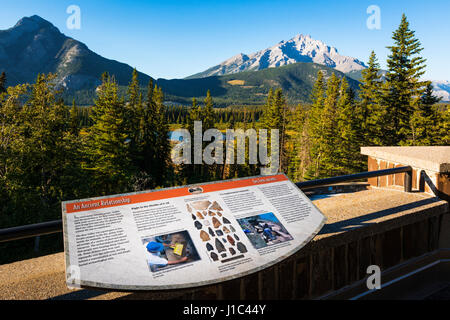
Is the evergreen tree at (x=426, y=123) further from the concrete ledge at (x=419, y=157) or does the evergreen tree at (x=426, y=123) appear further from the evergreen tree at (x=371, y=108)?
the concrete ledge at (x=419, y=157)

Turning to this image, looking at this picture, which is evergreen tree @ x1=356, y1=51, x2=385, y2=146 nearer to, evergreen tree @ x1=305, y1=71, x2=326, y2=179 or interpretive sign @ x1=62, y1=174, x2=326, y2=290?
evergreen tree @ x1=305, y1=71, x2=326, y2=179

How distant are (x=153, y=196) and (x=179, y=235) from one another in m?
0.41

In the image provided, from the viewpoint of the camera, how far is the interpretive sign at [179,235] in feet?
5.36

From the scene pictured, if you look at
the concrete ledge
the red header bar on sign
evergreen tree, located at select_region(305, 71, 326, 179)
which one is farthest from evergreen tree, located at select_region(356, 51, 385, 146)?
the red header bar on sign

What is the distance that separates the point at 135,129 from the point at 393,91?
33.2 m

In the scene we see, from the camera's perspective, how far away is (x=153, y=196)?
2.14 meters

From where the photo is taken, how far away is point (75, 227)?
1.80 m

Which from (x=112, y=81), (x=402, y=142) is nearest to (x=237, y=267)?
(x=402, y=142)

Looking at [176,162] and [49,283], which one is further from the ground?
[49,283]

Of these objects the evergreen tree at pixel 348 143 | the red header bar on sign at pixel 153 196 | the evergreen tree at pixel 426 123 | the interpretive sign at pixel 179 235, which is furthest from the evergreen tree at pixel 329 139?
the interpretive sign at pixel 179 235

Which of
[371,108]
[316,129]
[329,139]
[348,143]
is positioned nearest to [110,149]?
[316,129]

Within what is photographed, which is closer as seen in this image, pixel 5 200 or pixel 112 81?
pixel 5 200
